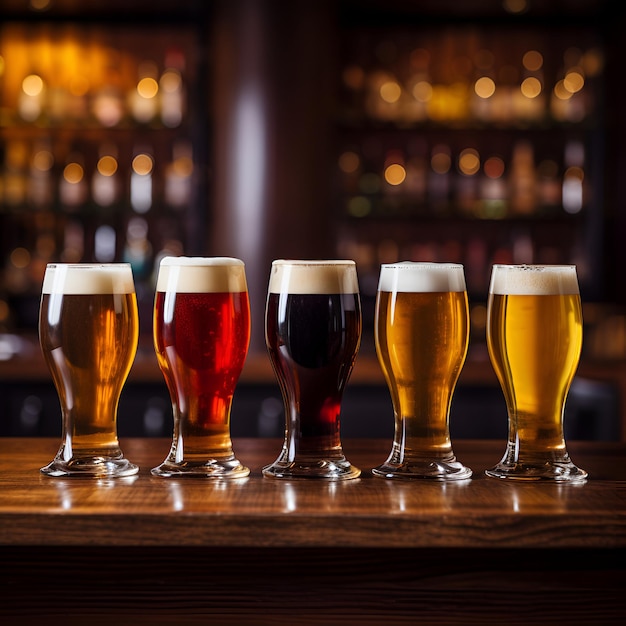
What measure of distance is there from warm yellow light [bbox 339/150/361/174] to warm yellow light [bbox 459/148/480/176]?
45cm

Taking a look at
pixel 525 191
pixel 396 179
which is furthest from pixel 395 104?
pixel 525 191

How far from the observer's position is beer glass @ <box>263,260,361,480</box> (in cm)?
97

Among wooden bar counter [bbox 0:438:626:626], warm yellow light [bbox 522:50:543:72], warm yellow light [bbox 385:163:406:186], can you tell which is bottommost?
wooden bar counter [bbox 0:438:626:626]

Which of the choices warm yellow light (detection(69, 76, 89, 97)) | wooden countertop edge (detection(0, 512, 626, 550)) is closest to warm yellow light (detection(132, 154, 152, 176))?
warm yellow light (detection(69, 76, 89, 97))

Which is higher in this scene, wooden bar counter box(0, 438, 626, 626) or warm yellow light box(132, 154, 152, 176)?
Result: warm yellow light box(132, 154, 152, 176)

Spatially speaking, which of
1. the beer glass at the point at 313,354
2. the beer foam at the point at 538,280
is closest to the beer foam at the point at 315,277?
the beer glass at the point at 313,354

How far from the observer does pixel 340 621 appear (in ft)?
2.87

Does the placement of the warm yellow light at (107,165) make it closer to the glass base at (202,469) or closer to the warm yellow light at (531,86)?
the warm yellow light at (531,86)

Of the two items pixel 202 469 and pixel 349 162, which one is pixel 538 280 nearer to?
pixel 202 469

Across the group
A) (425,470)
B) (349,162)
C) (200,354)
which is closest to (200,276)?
(200,354)

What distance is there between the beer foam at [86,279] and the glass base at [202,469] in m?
0.18

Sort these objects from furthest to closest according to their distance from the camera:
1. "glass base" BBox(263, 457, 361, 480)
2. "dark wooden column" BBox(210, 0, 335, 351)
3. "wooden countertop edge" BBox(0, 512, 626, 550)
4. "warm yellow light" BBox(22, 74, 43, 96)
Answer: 1. "warm yellow light" BBox(22, 74, 43, 96)
2. "dark wooden column" BBox(210, 0, 335, 351)
3. "glass base" BBox(263, 457, 361, 480)
4. "wooden countertop edge" BBox(0, 512, 626, 550)

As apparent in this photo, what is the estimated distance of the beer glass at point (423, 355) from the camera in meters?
0.97

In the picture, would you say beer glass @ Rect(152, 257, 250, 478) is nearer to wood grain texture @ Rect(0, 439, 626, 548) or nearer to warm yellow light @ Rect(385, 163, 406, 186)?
wood grain texture @ Rect(0, 439, 626, 548)
